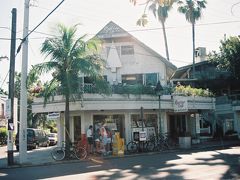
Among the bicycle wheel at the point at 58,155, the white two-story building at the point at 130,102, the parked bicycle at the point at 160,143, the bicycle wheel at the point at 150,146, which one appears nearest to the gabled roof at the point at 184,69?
the white two-story building at the point at 130,102

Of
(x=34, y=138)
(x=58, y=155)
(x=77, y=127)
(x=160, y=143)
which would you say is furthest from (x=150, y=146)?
(x=34, y=138)

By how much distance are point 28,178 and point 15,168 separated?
4.22m

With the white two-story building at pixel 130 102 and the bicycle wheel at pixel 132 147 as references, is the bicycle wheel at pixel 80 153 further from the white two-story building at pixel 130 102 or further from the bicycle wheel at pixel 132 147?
the bicycle wheel at pixel 132 147

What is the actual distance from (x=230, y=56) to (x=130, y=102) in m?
17.5

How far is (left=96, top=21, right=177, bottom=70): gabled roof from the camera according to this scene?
3127 cm

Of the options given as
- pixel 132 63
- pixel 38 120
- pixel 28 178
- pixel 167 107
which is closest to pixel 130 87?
pixel 167 107

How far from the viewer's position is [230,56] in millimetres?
38625

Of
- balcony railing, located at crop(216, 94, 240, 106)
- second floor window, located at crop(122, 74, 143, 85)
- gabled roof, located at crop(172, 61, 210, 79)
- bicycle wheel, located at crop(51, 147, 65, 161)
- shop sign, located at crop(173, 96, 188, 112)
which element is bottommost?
bicycle wheel, located at crop(51, 147, 65, 161)

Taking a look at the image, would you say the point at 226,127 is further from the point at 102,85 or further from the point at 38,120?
the point at 38,120

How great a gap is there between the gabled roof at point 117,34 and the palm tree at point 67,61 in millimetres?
10085

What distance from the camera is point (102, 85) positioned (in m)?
21.7

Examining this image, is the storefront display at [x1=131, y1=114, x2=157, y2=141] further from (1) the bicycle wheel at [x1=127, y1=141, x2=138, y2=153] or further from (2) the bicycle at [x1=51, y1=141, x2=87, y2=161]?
(2) the bicycle at [x1=51, y1=141, x2=87, y2=161]

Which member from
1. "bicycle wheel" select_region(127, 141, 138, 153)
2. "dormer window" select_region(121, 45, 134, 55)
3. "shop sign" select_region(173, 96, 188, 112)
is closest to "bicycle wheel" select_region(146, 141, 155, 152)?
"bicycle wheel" select_region(127, 141, 138, 153)

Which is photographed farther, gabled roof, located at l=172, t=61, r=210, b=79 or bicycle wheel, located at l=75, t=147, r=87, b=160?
gabled roof, located at l=172, t=61, r=210, b=79
